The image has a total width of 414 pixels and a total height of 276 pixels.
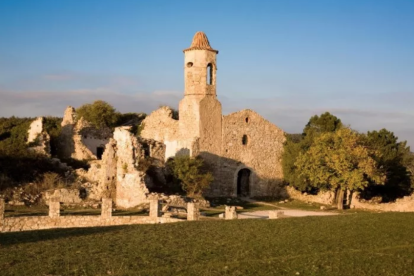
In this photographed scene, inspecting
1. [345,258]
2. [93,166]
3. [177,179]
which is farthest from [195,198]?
[345,258]

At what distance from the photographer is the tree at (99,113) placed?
152 feet

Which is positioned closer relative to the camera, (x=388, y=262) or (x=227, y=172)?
(x=388, y=262)

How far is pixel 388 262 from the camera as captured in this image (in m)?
13.0

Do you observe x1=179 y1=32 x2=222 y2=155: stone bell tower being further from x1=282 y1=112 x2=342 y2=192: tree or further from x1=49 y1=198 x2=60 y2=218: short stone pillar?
x1=49 y1=198 x2=60 y2=218: short stone pillar

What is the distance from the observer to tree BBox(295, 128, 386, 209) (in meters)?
32.7

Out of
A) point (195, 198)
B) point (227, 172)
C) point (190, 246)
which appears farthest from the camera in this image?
point (227, 172)

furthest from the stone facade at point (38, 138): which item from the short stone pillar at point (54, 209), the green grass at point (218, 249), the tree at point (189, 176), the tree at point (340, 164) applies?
the green grass at point (218, 249)

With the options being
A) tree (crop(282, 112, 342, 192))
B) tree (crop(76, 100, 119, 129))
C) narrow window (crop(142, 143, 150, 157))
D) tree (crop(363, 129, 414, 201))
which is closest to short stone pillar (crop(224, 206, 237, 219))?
narrow window (crop(142, 143, 150, 157))

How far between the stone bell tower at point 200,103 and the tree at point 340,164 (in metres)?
5.82

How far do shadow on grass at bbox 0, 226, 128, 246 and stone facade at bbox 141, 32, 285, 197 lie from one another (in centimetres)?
1876

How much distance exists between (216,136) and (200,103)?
92.7 inches

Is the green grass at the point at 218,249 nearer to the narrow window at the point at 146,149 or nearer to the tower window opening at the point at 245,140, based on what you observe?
the narrow window at the point at 146,149

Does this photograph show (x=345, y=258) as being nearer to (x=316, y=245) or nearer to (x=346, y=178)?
(x=316, y=245)

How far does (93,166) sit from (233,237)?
18.4 metres
